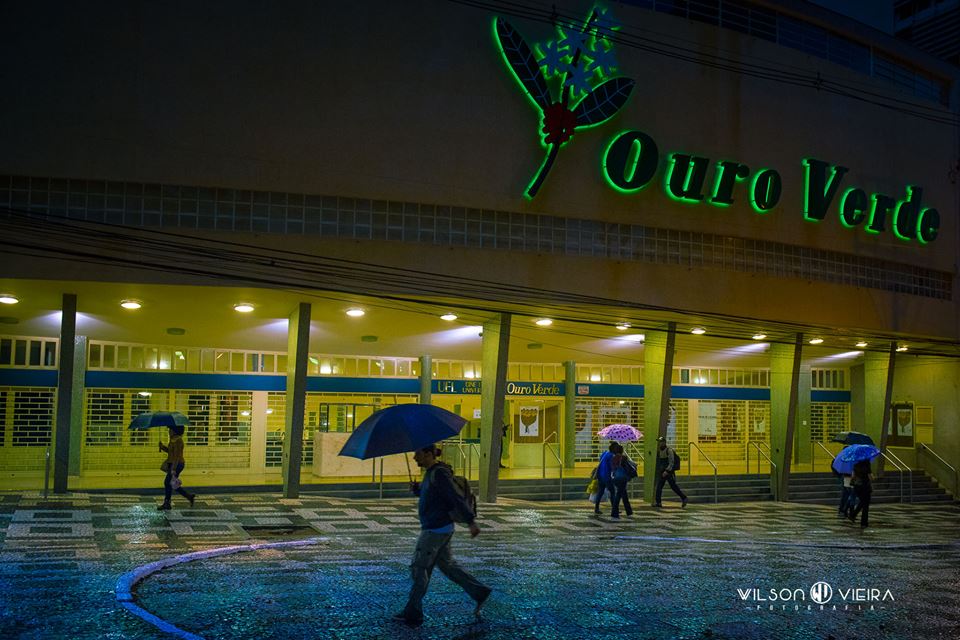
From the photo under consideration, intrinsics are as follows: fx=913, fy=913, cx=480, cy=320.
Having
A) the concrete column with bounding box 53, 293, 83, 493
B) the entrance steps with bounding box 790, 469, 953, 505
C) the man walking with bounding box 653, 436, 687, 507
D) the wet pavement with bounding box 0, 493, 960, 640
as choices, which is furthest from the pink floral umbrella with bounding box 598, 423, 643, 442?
the concrete column with bounding box 53, 293, 83, 493

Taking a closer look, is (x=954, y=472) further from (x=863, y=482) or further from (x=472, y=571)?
(x=472, y=571)

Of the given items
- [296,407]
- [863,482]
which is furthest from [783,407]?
[296,407]

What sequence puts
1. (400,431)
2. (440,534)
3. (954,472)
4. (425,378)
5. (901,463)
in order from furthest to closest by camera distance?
(954,472) → (901,463) → (425,378) → (400,431) → (440,534)

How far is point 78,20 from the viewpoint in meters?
17.1

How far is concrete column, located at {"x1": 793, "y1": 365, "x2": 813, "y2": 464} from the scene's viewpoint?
33.5 meters

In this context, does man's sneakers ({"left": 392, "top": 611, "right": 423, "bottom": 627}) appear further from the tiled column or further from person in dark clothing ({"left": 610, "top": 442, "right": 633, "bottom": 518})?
the tiled column

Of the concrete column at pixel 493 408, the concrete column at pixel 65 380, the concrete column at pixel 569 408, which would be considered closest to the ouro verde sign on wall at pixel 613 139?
the concrete column at pixel 493 408

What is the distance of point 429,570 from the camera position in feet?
26.2

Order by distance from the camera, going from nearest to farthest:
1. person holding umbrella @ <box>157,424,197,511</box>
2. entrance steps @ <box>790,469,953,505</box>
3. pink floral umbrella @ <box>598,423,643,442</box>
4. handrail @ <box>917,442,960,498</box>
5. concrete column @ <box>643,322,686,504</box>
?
1. person holding umbrella @ <box>157,424,197,511</box>
2. pink floral umbrella @ <box>598,423,643,442</box>
3. concrete column @ <box>643,322,686,504</box>
4. entrance steps @ <box>790,469,953,505</box>
5. handrail @ <box>917,442,960,498</box>

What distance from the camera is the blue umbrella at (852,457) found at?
19.0 metres

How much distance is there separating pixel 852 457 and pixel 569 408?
12317mm

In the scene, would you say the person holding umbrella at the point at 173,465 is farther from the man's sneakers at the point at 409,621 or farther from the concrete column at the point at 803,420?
the concrete column at the point at 803,420

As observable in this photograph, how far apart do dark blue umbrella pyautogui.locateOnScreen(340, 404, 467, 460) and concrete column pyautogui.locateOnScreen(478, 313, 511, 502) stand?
42.1 ft

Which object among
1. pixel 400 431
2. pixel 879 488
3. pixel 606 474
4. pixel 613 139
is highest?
pixel 613 139
